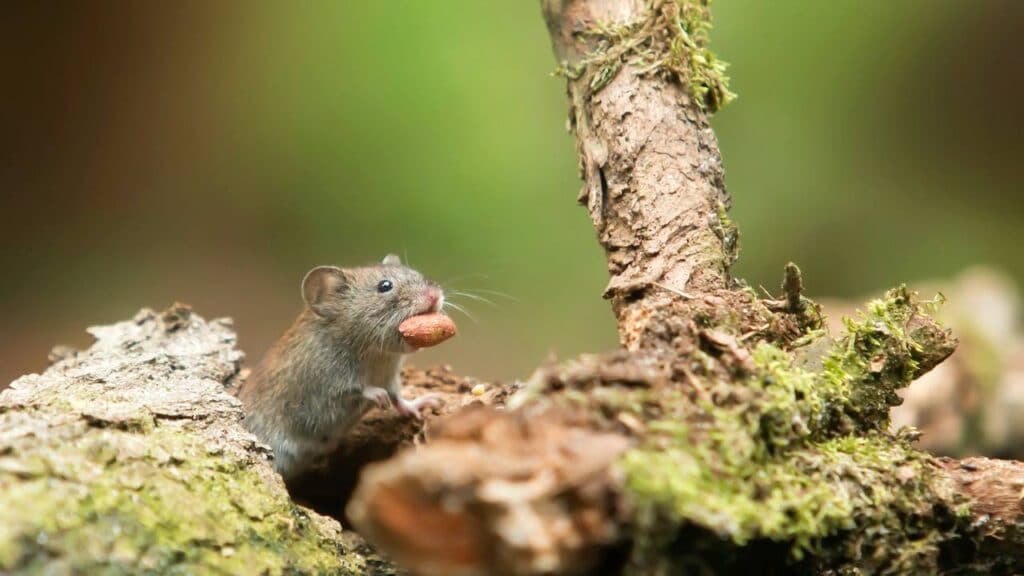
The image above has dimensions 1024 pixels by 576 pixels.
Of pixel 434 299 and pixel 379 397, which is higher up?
pixel 434 299

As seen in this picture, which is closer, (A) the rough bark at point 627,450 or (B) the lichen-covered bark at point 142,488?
(A) the rough bark at point 627,450

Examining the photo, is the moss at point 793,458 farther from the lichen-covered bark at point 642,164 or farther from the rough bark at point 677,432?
the lichen-covered bark at point 642,164

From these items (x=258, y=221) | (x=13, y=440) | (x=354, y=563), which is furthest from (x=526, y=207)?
(x=13, y=440)

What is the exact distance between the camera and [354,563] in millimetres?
3271

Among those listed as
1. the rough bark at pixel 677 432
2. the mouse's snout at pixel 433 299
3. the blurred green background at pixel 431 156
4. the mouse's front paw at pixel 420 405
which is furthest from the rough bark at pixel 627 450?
the blurred green background at pixel 431 156

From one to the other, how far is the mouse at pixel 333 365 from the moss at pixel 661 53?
68.8 inches

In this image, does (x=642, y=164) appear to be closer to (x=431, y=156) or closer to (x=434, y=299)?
(x=434, y=299)

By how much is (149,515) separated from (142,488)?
111 millimetres

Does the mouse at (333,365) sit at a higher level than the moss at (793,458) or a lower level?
higher

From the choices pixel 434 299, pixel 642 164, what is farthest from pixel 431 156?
pixel 642 164

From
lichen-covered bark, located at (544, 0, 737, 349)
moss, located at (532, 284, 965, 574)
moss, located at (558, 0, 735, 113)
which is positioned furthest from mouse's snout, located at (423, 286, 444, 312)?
moss, located at (532, 284, 965, 574)

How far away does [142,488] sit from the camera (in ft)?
8.63

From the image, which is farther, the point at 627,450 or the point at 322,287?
the point at 322,287

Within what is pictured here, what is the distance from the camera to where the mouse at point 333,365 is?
15.8 feet
